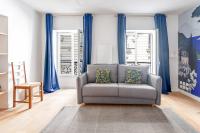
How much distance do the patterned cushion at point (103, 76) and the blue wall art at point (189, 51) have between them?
218 cm

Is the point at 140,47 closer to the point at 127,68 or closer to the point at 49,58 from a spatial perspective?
the point at 127,68

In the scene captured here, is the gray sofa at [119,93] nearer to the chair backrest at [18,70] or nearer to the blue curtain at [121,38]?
the chair backrest at [18,70]

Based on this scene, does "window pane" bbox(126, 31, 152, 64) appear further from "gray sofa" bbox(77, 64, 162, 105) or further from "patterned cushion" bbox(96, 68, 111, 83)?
"gray sofa" bbox(77, 64, 162, 105)

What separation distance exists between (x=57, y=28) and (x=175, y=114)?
4.43 m

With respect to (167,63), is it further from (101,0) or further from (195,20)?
(101,0)

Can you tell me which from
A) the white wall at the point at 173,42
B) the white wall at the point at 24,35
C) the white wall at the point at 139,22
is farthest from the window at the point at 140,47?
the white wall at the point at 24,35

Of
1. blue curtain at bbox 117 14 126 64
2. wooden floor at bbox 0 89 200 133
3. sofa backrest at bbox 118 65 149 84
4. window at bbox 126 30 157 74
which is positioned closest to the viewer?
wooden floor at bbox 0 89 200 133

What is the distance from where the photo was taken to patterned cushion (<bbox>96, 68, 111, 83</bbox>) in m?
5.17

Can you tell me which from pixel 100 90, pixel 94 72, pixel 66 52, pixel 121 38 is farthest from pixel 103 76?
pixel 66 52

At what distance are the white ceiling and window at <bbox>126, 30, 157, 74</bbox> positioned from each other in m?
0.82

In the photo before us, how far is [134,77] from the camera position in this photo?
5168mm

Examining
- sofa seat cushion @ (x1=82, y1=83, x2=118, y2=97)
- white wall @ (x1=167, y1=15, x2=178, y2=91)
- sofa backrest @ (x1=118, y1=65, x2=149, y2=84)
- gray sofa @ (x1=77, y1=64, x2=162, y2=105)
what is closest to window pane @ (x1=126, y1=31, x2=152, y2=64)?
white wall @ (x1=167, y1=15, x2=178, y2=91)

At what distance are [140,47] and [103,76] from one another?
7.60ft

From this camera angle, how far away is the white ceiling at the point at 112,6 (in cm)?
522
